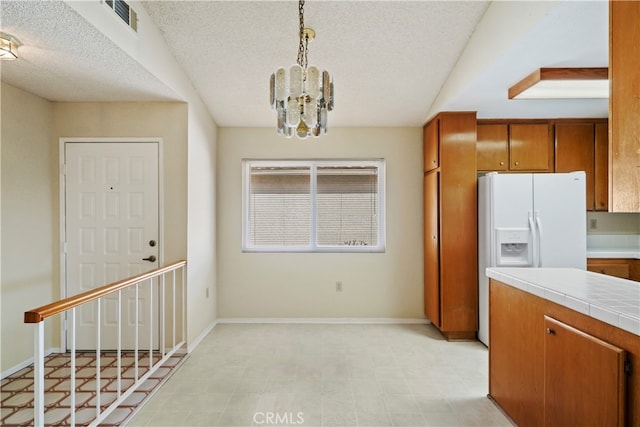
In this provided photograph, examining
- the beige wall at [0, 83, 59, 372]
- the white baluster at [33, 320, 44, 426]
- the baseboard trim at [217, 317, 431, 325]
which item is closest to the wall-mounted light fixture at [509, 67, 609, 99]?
the baseboard trim at [217, 317, 431, 325]

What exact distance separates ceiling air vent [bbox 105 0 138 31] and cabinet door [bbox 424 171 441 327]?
2.95m

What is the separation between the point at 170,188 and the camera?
10.2 ft

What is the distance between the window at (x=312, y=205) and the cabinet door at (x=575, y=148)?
6.48ft

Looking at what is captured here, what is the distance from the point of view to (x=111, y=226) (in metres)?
3.14

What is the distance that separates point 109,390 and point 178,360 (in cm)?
61

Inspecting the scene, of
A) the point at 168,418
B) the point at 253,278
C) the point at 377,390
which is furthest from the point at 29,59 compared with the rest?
the point at 377,390

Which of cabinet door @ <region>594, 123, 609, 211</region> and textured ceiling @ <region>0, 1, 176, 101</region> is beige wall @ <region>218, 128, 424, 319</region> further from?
cabinet door @ <region>594, 123, 609, 211</region>

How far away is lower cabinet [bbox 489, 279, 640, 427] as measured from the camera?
1.24 m

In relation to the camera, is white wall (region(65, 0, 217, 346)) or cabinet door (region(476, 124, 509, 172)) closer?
white wall (region(65, 0, 217, 346))

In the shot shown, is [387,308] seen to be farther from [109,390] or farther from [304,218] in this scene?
[109,390]

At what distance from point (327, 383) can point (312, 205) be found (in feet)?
6.98

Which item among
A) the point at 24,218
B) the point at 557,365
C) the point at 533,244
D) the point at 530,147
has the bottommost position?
the point at 557,365

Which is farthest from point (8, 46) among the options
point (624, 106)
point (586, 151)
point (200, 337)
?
point (586, 151)

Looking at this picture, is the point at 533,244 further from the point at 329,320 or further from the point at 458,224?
the point at 329,320
